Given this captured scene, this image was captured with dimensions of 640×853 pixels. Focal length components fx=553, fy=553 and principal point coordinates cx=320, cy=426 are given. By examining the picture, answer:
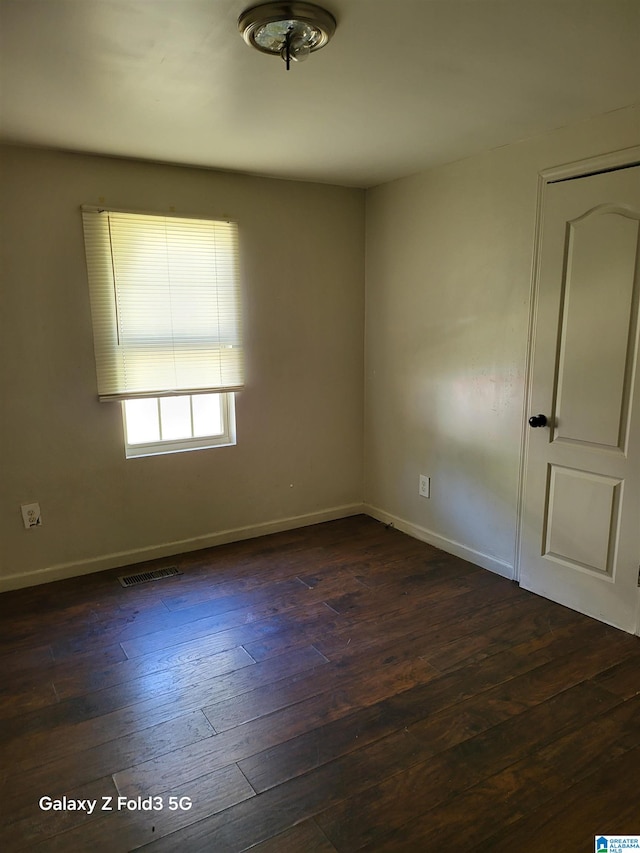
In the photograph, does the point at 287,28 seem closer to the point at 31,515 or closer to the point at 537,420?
the point at 537,420

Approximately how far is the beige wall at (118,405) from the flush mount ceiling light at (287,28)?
1.67 metres

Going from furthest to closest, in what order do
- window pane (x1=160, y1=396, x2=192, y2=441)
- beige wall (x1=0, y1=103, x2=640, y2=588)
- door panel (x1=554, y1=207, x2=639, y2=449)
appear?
window pane (x1=160, y1=396, x2=192, y2=441)
beige wall (x1=0, y1=103, x2=640, y2=588)
door panel (x1=554, y1=207, x2=639, y2=449)

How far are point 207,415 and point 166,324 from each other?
0.66 meters

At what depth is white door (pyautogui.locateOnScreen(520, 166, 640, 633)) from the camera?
96.8 inches

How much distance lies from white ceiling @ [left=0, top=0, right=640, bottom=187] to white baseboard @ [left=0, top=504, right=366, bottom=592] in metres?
2.27

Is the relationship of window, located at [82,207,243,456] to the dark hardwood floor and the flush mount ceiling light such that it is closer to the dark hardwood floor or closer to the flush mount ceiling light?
the dark hardwood floor

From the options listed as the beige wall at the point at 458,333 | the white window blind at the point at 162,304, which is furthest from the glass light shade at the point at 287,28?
the white window blind at the point at 162,304

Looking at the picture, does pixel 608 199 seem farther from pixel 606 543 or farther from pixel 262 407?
pixel 262 407

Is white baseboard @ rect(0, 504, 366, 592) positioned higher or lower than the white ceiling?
lower

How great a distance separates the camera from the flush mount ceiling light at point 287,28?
1.55m

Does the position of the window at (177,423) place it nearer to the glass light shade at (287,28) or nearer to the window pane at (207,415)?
the window pane at (207,415)

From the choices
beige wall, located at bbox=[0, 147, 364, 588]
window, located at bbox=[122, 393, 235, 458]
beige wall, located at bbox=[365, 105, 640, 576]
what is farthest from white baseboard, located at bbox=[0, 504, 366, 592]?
window, located at bbox=[122, 393, 235, 458]

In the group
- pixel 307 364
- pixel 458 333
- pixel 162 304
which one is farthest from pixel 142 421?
pixel 458 333

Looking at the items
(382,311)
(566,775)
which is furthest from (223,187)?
(566,775)
